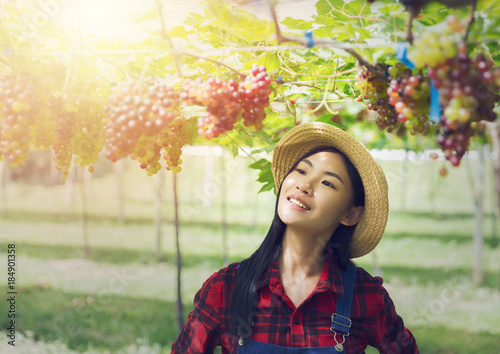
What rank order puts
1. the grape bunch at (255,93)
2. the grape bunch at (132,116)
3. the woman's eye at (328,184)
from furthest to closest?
the woman's eye at (328,184), the grape bunch at (255,93), the grape bunch at (132,116)

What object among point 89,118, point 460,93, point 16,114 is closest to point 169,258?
point 89,118

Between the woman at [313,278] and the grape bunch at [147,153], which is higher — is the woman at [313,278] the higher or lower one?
the lower one

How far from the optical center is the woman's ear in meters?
1.88

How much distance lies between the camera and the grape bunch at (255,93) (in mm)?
1134

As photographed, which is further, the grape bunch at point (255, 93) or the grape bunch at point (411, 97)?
the grape bunch at point (255, 93)

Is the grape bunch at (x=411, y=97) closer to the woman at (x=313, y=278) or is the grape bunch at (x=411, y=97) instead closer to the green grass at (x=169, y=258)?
the woman at (x=313, y=278)

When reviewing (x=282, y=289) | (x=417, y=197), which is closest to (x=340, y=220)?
(x=282, y=289)

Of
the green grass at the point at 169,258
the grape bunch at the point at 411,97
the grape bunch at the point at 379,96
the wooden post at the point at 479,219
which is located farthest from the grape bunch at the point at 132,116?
the wooden post at the point at 479,219

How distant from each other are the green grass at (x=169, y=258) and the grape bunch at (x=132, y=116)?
3802mm

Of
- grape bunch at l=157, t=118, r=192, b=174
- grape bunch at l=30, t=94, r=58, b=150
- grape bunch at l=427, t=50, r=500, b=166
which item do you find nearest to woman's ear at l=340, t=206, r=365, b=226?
grape bunch at l=157, t=118, r=192, b=174

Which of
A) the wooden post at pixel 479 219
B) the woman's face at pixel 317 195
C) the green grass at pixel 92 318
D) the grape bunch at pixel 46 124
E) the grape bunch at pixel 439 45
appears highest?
the grape bunch at pixel 439 45

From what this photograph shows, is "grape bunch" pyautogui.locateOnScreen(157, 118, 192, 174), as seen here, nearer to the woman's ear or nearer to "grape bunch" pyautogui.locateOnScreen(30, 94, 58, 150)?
"grape bunch" pyautogui.locateOnScreen(30, 94, 58, 150)

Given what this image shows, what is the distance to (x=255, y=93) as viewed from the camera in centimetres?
114

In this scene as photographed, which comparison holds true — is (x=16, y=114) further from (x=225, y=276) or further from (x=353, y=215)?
(x=353, y=215)
